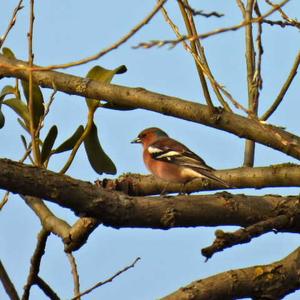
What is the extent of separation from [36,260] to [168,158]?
3866 millimetres

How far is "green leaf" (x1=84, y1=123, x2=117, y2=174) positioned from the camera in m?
5.44

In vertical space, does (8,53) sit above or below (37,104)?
above

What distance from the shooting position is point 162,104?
459 centimetres

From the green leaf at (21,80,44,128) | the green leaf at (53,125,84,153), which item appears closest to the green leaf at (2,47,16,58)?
the green leaf at (21,80,44,128)

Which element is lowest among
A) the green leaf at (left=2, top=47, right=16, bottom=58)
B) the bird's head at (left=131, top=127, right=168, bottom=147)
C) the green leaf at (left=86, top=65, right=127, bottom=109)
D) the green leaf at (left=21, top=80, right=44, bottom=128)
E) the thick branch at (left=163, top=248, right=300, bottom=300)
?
the thick branch at (left=163, top=248, right=300, bottom=300)

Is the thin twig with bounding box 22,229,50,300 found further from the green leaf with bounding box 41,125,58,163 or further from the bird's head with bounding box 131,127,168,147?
the bird's head with bounding box 131,127,168,147

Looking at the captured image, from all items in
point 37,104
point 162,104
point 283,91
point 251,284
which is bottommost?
point 251,284

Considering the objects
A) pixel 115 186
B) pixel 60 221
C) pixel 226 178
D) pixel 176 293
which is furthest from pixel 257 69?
pixel 176 293

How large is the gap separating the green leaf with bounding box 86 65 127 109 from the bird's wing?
1.98m

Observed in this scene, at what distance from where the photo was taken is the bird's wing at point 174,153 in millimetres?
7542

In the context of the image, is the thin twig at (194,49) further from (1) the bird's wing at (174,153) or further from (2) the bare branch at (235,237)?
(1) the bird's wing at (174,153)

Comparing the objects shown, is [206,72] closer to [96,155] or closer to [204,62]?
[204,62]

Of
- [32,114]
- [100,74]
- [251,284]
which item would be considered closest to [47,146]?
[32,114]

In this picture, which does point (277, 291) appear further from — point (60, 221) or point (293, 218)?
point (60, 221)
